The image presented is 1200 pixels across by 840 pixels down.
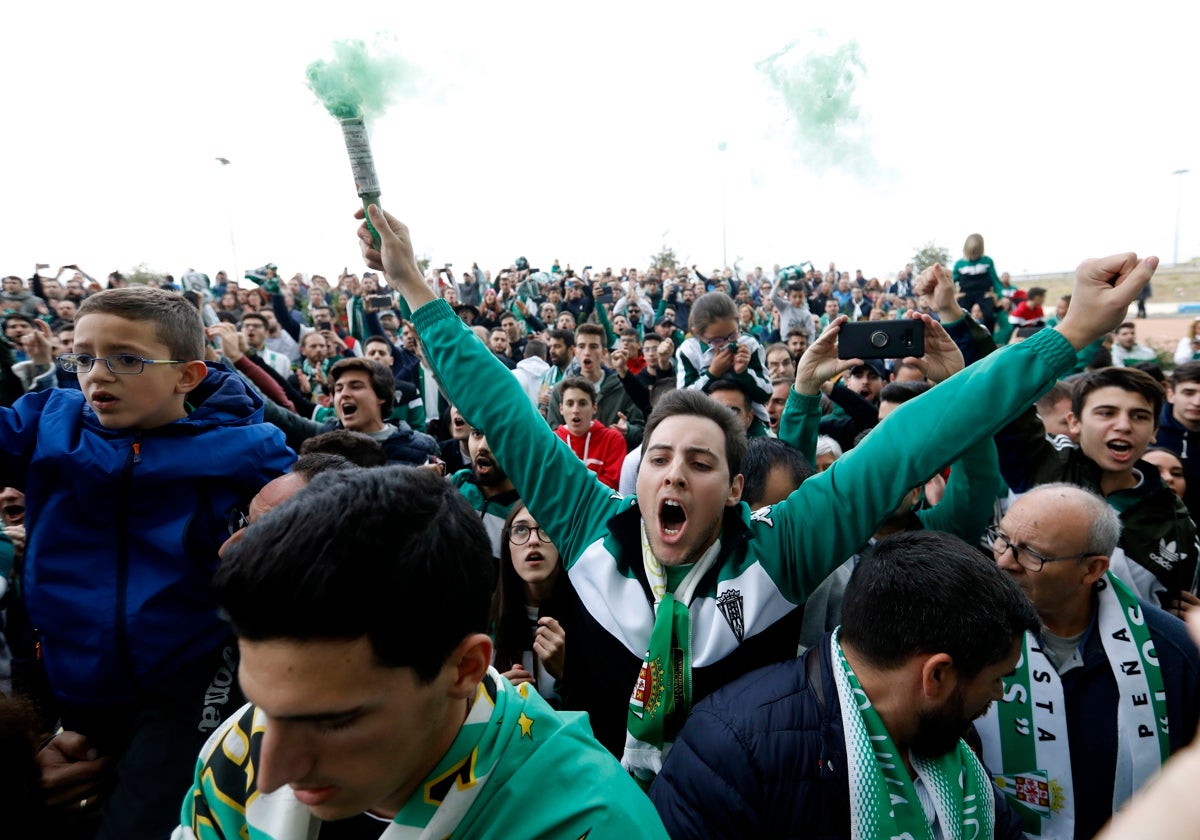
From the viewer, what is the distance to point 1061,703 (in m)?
2.17

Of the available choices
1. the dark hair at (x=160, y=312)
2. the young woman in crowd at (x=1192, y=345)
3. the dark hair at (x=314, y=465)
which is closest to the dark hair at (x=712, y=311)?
the dark hair at (x=314, y=465)

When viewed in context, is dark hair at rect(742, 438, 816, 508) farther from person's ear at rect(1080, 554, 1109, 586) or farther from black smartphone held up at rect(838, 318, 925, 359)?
person's ear at rect(1080, 554, 1109, 586)

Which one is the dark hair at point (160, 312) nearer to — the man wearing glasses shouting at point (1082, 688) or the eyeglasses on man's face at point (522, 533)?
the eyeglasses on man's face at point (522, 533)

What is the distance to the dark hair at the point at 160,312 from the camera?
2.08m

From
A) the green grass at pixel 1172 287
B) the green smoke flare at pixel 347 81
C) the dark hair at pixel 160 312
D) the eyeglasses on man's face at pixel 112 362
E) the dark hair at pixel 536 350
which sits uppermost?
the green smoke flare at pixel 347 81

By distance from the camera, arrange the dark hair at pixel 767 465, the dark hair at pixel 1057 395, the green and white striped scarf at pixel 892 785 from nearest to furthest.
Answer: the green and white striped scarf at pixel 892 785 → the dark hair at pixel 767 465 → the dark hair at pixel 1057 395

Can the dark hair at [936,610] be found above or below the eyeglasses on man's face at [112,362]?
below

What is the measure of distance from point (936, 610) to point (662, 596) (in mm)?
740

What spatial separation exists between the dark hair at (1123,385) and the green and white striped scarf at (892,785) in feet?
7.72

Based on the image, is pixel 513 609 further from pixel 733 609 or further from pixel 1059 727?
pixel 1059 727

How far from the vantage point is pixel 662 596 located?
79.7 inches

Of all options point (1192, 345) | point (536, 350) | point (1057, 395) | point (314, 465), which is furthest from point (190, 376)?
point (1192, 345)

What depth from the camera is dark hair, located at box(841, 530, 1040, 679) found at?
158 centimetres

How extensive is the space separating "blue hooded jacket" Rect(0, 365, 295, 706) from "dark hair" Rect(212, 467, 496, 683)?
3.99ft
